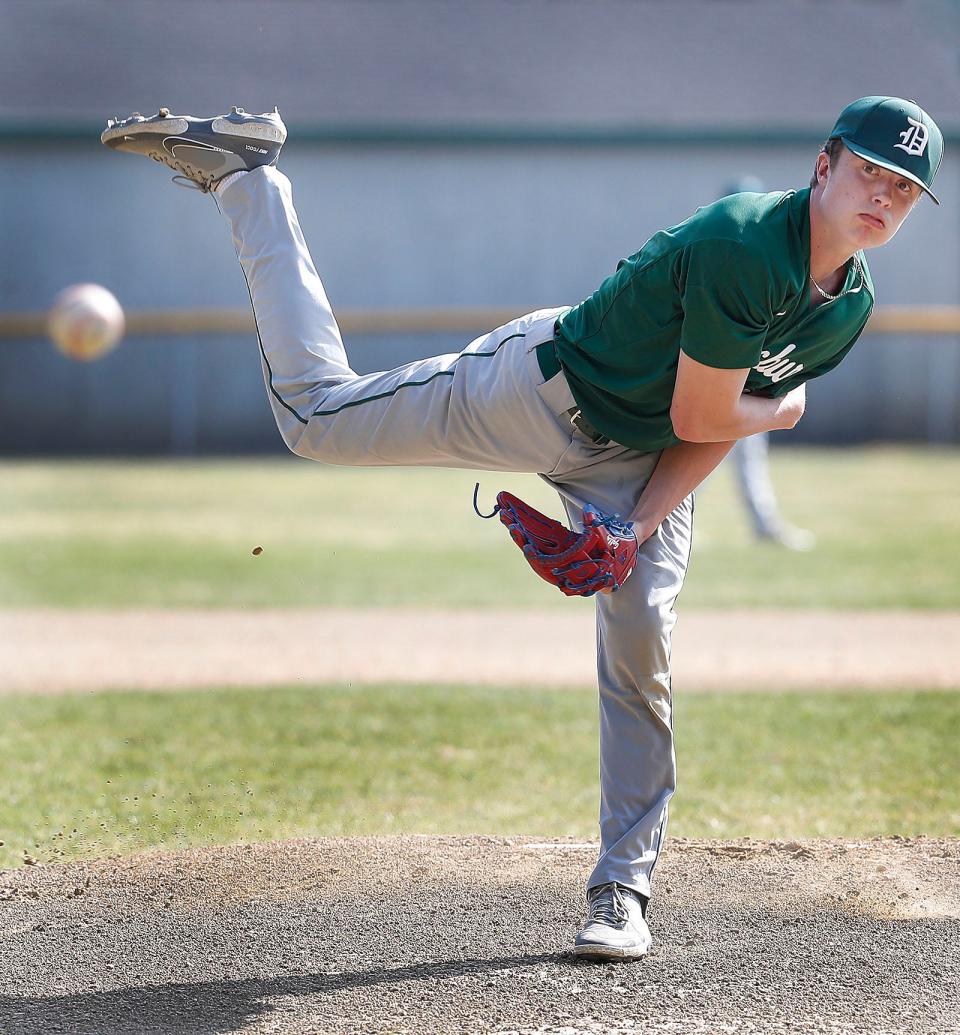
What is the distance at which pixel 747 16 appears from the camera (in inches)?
878

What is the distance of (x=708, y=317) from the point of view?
2.96m

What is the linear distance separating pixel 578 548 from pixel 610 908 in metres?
0.84

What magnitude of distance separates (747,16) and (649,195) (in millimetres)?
4168

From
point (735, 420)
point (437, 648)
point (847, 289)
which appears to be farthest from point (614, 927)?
point (437, 648)

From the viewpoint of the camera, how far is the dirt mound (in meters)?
2.97

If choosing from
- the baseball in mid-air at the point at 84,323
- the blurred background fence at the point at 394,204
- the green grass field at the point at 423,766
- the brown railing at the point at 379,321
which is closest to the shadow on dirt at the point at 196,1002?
the green grass field at the point at 423,766

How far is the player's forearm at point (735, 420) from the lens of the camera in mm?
3156

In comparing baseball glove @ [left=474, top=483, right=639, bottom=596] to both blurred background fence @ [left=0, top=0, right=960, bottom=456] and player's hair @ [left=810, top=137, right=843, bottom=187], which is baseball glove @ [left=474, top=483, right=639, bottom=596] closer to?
player's hair @ [left=810, top=137, right=843, bottom=187]

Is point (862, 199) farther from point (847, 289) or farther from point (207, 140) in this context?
point (207, 140)

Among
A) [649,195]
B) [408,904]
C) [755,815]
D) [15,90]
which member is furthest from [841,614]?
[15,90]

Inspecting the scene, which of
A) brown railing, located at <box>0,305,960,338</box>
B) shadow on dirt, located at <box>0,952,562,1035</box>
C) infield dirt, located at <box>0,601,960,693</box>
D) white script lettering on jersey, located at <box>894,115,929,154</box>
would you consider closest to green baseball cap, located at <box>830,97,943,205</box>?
white script lettering on jersey, located at <box>894,115,929,154</box>

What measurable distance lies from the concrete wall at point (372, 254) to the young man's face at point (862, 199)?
17.1m

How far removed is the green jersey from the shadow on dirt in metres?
1.27

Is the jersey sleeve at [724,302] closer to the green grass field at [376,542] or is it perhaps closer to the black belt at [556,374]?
the black belt at [556,374]
